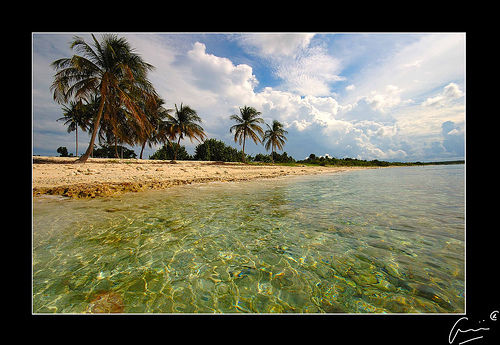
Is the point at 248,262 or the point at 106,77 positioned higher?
the point at 106,77

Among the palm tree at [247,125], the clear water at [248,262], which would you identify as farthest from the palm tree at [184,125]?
the clear water at [248,262]

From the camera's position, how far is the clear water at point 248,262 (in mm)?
1918

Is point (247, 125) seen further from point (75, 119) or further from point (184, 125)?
point (75, 119)

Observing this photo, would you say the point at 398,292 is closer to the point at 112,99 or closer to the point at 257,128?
the point at 112,99

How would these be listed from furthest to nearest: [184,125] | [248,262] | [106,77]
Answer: [184,125] < [106,77] < [248,262]

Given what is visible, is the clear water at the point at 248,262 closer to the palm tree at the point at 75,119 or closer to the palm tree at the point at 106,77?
the palm tree at the point at 106,77

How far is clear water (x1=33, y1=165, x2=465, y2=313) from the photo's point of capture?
1.92m

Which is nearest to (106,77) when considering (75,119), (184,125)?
(184,125)

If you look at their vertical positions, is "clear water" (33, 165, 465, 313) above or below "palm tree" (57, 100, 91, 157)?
below

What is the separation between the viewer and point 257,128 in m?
36.5

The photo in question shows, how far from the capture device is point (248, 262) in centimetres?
270

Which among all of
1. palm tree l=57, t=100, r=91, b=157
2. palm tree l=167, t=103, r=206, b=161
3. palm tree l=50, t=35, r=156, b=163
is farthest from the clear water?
palm tree l=57, t=100, r=91, b=157

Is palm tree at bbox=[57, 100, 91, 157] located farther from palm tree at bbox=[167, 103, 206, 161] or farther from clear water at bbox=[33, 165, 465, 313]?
clear water at bbox=[33, 165, 465, 313]
